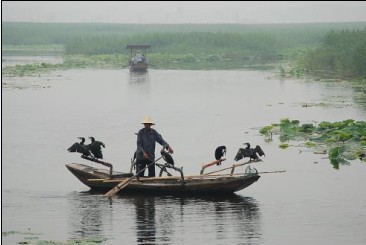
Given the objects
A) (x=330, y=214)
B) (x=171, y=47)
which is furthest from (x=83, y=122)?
(x=171, y=47)

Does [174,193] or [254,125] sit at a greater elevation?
[254,125]

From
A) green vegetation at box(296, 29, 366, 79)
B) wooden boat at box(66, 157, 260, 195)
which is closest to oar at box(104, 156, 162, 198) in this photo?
wooden boat at box(66, 157, 260, 195)

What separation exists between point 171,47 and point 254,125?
35416mm

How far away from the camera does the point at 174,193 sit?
51.7ft

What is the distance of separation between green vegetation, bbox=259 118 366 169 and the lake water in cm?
36

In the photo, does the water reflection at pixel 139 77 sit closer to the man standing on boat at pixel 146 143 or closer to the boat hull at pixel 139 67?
the boat hull at pixel 139 67

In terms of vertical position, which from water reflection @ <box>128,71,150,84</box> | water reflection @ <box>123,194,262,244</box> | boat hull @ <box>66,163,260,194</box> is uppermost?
water reflection @ <box>128,71,150,84</box>

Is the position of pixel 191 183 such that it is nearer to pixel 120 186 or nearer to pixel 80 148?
pixel 120 186

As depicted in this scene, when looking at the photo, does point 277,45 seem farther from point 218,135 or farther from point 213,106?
point 218,135

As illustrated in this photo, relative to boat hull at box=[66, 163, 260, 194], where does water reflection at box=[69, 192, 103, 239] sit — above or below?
below

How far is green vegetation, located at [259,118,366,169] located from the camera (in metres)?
19.3

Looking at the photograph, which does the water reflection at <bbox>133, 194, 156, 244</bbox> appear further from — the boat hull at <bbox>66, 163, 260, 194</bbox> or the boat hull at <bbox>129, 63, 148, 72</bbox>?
the boat hull at <bbox>129, 63, 148, 72</bbox>

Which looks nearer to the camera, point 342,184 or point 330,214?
point 330,214

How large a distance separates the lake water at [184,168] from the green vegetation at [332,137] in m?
0.36
